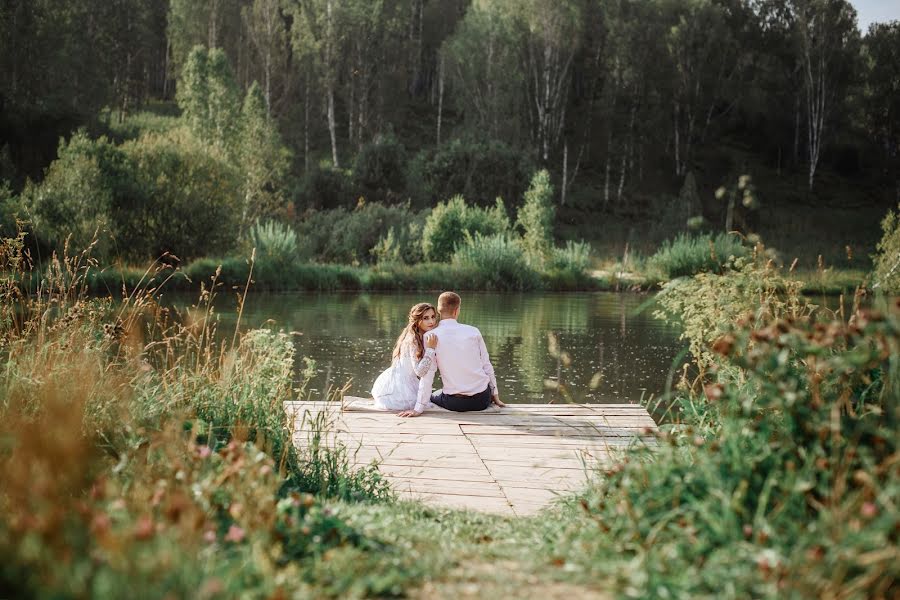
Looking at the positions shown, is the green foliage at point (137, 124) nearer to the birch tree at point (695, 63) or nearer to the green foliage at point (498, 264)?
the green foliage at point (498, 264)

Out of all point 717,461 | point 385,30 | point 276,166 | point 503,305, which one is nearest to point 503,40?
point 385,30

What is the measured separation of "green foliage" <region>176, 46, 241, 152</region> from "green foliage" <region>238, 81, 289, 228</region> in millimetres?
421

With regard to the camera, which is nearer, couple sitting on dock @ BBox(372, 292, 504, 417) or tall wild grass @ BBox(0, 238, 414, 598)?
tall wild grass @ BBox(0, 238, 414, 598)

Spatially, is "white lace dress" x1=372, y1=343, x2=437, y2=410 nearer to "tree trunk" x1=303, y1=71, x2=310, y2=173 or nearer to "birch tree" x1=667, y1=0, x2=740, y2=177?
"tree trunk" x1=303, y1=71, x2=310, y2=173

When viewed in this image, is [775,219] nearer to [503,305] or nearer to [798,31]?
[798,31]

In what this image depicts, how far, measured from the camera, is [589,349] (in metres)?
12.6

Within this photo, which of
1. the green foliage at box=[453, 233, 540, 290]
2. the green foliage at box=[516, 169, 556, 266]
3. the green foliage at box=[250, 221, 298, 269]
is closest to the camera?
the green foliage at box=[250, 221, 298, 269]

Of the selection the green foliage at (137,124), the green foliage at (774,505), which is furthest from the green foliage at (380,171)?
the green foliage at (774,505)

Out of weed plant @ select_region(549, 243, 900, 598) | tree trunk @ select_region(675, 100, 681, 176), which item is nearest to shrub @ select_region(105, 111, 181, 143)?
tree trunk @ select_region(675, 100, 681, 176)

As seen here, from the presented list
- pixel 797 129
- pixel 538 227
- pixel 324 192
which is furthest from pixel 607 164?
pixel 538 227

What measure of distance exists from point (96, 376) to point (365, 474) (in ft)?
4.52

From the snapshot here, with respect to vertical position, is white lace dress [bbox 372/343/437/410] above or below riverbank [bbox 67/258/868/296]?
above

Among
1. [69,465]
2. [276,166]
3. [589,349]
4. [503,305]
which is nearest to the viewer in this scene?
[69,465]

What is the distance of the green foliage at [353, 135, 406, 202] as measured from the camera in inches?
1210
